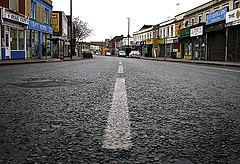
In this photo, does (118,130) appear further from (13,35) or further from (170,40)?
(170,40)

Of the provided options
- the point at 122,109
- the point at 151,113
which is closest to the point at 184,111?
the point at 151,113

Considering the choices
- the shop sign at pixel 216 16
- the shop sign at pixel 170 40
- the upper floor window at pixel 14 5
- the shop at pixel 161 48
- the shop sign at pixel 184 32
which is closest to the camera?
the upper floor window at pixel 14 5

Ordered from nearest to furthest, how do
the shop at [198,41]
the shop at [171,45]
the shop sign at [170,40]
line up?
the shop at [198,41] → the shop at [171,45] → the shop sign at [170,40]

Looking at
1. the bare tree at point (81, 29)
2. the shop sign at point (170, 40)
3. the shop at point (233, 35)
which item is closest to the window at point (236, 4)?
the shop at point (233, 35)

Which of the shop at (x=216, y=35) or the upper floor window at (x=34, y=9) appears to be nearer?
the shop at (x=216, y=35)

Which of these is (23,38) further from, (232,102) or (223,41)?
(232,102)

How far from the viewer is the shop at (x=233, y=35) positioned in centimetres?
2548

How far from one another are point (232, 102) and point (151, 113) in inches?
60.6

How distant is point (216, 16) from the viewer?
29.7 meters

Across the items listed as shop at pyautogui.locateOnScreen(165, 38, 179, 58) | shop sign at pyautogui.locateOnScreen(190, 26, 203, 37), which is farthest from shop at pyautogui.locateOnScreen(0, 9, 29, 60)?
shop at pyautogui.locateOnScreen(165, 38, 179, 58)

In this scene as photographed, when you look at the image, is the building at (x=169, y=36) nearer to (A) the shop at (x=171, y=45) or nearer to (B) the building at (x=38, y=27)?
(A) the shop at (x=171, y=45)

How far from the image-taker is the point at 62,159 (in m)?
1.79

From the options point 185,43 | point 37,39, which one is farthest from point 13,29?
point 185,43

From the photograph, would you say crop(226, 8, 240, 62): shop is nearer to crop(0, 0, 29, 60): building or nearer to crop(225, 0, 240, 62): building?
crop(225, 0, 240, 62): building
